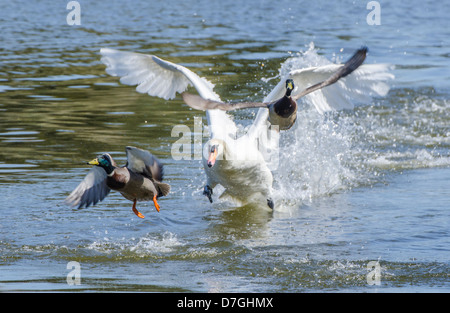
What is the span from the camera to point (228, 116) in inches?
367

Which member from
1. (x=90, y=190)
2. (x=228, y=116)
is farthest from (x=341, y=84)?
(x=90, y=190)

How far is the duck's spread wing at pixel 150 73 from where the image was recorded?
30.4 ft

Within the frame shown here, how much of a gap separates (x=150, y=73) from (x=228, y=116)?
1.21m

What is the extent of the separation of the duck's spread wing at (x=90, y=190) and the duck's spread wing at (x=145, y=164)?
29 cm

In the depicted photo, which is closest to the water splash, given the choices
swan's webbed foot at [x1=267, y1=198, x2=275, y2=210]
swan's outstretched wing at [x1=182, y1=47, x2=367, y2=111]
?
swan's webbed foot at [x1=267, y1=198, x2=275, y2=210]

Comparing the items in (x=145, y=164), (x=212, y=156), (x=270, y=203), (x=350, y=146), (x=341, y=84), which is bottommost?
(x=270, y=203)

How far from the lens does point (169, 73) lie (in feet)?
32.3

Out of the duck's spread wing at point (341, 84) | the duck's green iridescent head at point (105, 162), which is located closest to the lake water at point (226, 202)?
the duck's green iridescent head at point (105, 162)

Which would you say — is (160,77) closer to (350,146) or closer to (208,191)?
(208,191)

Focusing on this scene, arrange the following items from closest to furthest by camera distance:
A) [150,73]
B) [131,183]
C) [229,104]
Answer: [229,104] < [131,183] < [150,73]

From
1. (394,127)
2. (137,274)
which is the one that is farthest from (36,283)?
(394,127)

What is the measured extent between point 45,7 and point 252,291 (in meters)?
24.7

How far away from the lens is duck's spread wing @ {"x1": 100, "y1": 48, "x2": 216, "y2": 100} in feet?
30.4

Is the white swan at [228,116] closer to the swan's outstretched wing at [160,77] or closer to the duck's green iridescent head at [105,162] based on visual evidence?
the swan's outstretched wing at [160,77]
